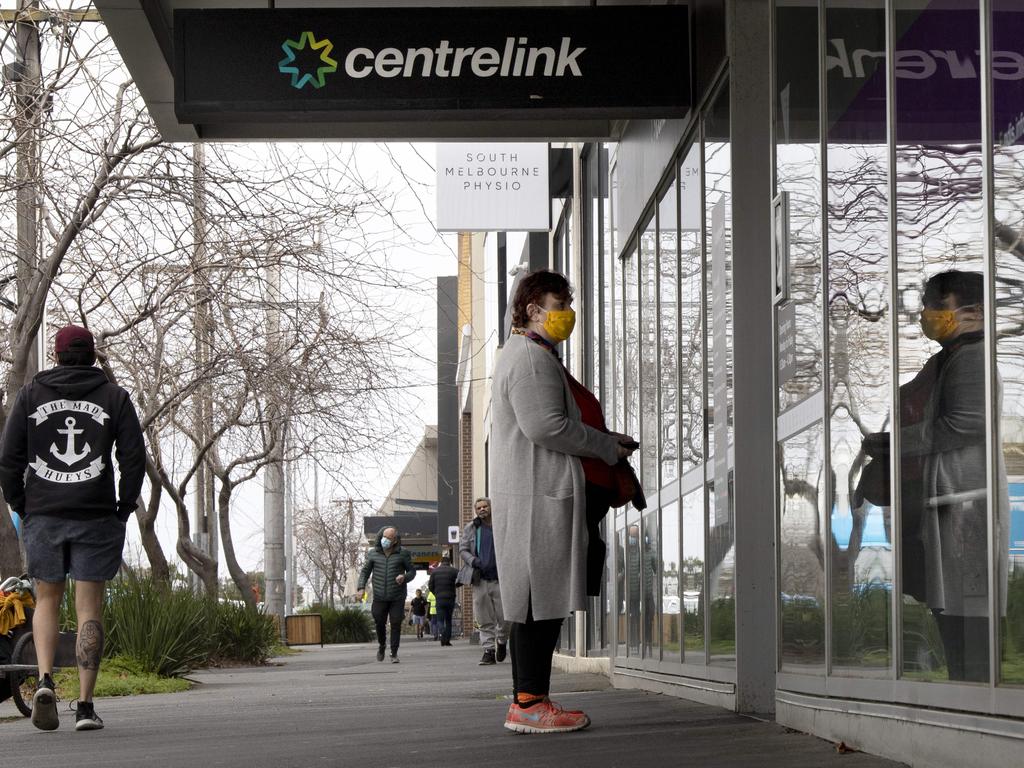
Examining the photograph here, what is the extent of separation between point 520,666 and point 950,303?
8.83ft

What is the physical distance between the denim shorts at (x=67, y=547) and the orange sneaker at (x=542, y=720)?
230 centimetres

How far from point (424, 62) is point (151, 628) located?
26.8 ft

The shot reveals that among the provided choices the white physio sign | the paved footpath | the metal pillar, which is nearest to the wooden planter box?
the white physio sign

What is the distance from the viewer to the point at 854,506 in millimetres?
5297

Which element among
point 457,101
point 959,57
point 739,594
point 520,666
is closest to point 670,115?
point 457,101

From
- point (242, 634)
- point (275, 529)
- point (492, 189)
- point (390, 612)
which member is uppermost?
point (492, 189)

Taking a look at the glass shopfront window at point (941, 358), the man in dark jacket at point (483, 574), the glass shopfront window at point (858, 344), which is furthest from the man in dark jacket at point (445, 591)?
the glass shopfront window at point (941, 358)

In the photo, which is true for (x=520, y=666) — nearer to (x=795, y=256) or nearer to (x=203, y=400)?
(x=795, y=256)

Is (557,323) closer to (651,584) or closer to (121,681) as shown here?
(651,584)

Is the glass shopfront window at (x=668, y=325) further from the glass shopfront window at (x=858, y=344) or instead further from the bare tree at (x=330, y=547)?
the bare tree at (x=330, y=547)

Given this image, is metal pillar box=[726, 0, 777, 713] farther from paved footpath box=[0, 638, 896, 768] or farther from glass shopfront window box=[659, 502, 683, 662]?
glass shopfront window box=[659, 502, 683, 662]

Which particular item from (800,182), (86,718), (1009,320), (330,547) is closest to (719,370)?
(800,182)

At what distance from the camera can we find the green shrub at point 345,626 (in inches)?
1577

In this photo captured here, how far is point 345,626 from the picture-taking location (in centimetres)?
4050
